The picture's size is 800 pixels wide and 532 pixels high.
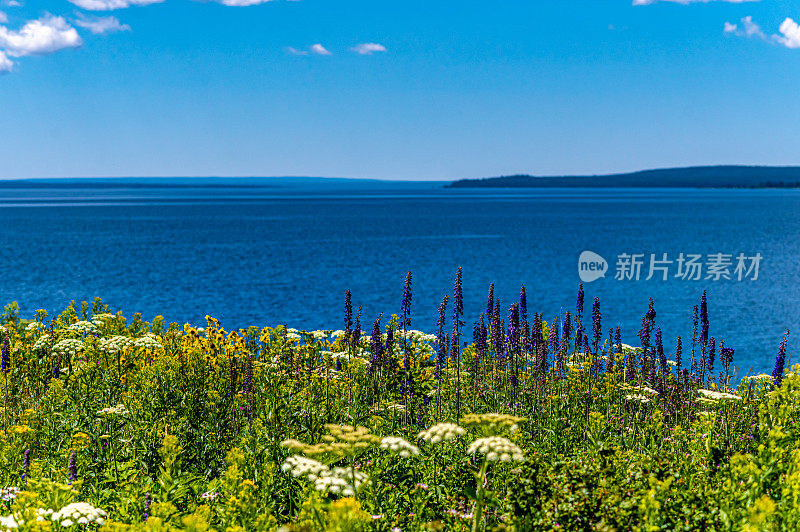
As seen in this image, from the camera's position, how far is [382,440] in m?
6.46

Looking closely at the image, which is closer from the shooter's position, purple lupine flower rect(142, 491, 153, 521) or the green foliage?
the green foliage

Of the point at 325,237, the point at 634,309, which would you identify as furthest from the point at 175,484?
the point at 325,237

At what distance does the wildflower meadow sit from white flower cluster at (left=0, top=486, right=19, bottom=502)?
0.15ft

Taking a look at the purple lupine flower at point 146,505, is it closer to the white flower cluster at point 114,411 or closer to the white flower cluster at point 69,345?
the white flower cluster at point 114,411

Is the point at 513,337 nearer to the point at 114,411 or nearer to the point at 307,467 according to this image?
the point at 114,411

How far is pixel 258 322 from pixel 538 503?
33.9 m

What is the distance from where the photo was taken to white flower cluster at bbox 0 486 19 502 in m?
6.35

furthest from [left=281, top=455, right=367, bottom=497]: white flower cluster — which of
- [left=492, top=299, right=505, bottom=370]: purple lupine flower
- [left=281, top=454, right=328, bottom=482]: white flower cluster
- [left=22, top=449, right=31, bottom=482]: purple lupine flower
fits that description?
[left=492, top=299, right=505, bottom=370]: purple lupine flower

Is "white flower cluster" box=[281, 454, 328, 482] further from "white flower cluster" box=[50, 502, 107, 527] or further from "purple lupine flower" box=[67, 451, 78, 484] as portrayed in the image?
"purple lupine flower" box=[67, 451, 78, 484]

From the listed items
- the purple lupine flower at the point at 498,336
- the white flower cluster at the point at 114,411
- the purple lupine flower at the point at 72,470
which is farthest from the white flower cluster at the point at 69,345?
the purple lupine flower at the point at 498,336

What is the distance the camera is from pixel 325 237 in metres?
103

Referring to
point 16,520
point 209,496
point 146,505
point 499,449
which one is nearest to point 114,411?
point 146,505

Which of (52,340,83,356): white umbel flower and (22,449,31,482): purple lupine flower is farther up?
(52,340,83,356): white umbel flower

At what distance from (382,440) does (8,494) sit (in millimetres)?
3530
